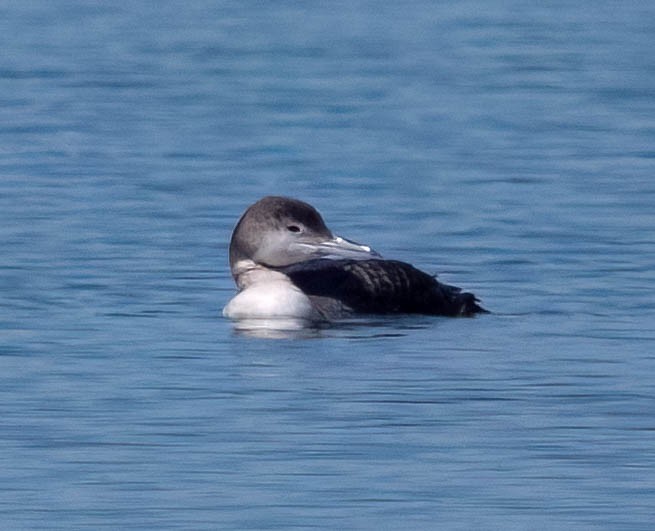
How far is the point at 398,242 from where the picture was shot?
12.3m

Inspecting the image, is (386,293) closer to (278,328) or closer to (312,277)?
(312,277)

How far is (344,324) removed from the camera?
10234 mm

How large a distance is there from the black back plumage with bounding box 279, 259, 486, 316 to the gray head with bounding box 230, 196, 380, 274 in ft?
1.06

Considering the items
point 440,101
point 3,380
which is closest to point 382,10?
point 440,101

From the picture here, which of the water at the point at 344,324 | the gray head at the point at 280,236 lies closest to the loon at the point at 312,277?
the gray head at the point at 280,236

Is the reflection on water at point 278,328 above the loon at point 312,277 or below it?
below

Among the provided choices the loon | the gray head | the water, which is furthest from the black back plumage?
the gray head

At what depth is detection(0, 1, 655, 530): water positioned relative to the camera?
7234mm

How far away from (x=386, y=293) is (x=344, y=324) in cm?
23

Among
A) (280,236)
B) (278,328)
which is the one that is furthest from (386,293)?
Result: (280,236)

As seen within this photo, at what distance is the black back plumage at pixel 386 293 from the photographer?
1029 cm

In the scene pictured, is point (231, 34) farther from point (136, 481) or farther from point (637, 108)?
point (136, 481)

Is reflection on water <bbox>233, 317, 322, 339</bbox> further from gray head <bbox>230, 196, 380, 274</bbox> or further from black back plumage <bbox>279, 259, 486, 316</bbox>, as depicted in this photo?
gray head <bbox>230, 196, 380, 274</bbox>

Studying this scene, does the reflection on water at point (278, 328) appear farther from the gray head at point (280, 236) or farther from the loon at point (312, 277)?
the gray head at point (280, 236)
